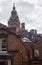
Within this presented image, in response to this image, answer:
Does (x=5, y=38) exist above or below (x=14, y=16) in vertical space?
below

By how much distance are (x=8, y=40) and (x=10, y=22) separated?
65.8m

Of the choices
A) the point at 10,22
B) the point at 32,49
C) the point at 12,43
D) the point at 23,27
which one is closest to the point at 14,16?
the point at 10,22

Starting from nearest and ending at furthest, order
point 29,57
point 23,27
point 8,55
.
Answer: point 8,55, point 29,57, point 23,27

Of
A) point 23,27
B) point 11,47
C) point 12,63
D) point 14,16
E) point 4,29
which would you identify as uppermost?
point 14,16

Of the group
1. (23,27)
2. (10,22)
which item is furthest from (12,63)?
(10,22)

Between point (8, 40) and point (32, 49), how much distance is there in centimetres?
819

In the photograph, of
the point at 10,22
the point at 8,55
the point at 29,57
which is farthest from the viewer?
the point at 10,22

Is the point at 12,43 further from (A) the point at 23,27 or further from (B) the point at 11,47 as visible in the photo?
(A) the point at 23,27

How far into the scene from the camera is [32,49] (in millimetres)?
42469

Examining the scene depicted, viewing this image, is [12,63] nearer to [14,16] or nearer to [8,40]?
[8,40]

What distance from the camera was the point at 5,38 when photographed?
117 ft

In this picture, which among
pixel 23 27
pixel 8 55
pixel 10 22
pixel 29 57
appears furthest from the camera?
pixel 10 22

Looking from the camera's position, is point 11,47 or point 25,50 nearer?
point 11,47

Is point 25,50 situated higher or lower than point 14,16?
lower
